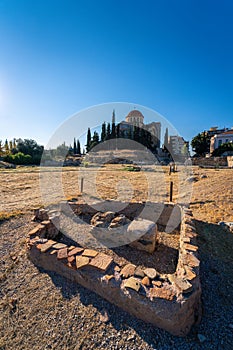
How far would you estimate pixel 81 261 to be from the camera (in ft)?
7.57

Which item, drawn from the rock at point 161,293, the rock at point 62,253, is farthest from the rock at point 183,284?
the rock at point 62,253

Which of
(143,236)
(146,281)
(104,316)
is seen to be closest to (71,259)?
(104,316)

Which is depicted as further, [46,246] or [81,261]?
[46,246]

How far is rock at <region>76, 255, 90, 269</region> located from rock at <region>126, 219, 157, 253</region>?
119 centimetres

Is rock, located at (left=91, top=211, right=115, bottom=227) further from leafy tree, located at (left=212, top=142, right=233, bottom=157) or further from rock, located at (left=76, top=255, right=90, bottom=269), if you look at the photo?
leafy tree, located at (left=212, top=142, right=233, bottom=157)

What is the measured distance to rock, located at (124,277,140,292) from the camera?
6.23ft

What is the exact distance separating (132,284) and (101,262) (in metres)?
0.53

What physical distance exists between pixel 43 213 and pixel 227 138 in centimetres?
4400

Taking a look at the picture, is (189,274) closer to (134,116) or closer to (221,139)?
(134,116)

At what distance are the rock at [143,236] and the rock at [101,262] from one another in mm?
1024

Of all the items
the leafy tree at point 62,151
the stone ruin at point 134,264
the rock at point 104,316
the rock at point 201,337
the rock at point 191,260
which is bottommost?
the rock at point 201,337

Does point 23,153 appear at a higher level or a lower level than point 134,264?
higher

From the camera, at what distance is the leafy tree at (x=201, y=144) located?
36.8 metres

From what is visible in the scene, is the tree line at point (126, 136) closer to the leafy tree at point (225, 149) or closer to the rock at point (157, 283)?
the leafy tree at point (225, 149)
